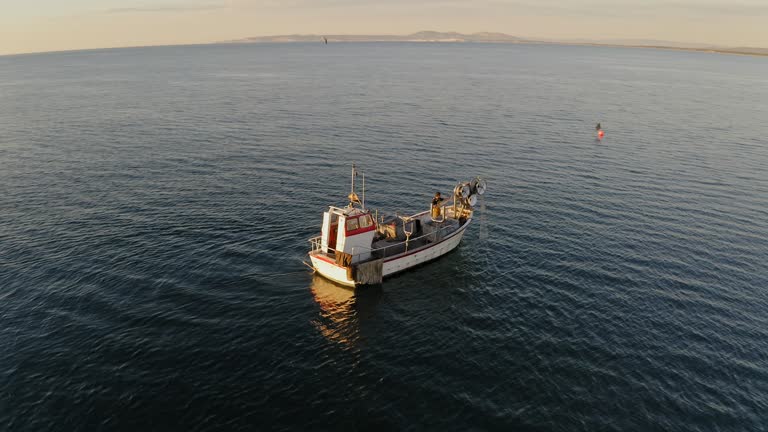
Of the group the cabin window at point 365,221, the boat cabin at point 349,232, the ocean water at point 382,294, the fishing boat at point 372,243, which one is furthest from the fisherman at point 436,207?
the cabin window at point 365,221

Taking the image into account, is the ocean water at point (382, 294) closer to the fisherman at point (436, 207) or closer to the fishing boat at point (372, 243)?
the fishing boat at point (372, 243)

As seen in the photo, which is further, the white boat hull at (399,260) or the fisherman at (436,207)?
the fisherman at (436,207)

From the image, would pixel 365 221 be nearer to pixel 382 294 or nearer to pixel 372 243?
pixel 372 243

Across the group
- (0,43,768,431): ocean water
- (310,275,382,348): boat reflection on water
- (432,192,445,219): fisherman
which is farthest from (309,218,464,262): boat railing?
(310,275,382,348): boat reflection on water

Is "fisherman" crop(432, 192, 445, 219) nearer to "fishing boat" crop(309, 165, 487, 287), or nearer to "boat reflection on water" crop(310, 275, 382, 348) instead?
"fishing boat" crop(309, 165, 487, 287)

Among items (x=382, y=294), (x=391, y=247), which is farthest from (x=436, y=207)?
(x=382, y=294)

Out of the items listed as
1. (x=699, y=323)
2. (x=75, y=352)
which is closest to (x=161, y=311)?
(x=75, y=352)
